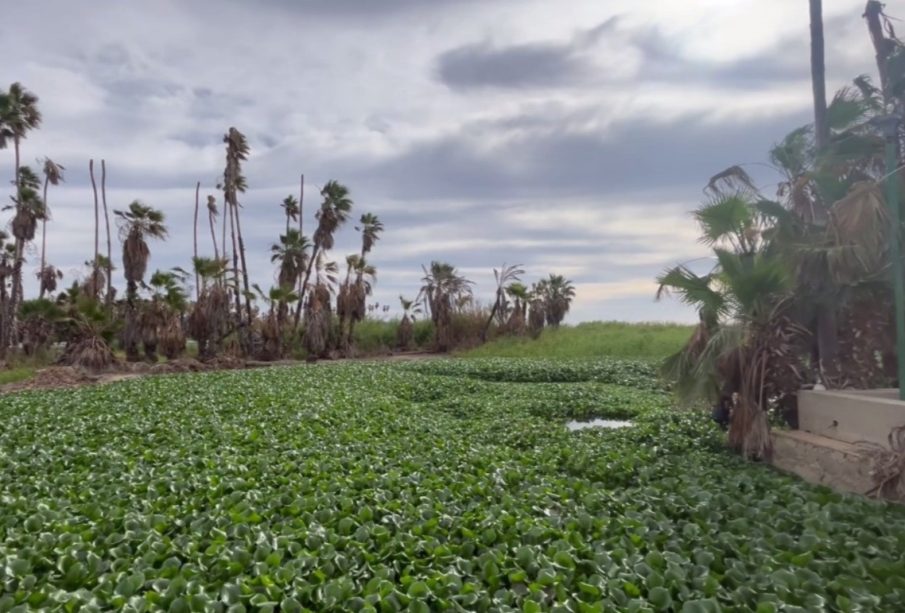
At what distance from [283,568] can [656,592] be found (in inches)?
80.5

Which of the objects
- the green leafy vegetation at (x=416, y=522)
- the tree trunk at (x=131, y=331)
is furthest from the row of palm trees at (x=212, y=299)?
the green leafy vegetation at (x=416, y=522)

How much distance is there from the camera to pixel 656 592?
3602mm

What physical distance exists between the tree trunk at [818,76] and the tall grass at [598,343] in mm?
15831

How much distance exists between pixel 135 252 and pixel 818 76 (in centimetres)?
2190

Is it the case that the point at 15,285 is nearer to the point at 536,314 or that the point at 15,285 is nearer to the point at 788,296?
the point at 536,314

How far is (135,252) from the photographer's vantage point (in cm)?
2370

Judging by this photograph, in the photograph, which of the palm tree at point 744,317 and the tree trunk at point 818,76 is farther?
the tree trunk at point 818,76

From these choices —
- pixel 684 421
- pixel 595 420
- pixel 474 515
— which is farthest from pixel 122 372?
pixel 474 515

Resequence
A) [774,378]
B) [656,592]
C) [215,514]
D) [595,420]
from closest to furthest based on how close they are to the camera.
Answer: [656,592] < [215,514] < [774,378] < [595,420]

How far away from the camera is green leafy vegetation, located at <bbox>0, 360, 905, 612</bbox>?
3623 millimetres

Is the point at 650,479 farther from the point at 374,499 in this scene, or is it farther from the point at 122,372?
the point at 122,372

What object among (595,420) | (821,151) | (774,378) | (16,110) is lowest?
(595,420)

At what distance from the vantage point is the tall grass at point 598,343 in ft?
84.5

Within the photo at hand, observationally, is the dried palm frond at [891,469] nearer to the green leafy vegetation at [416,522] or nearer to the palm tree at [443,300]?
the green leafy vegetation at [416,522]
